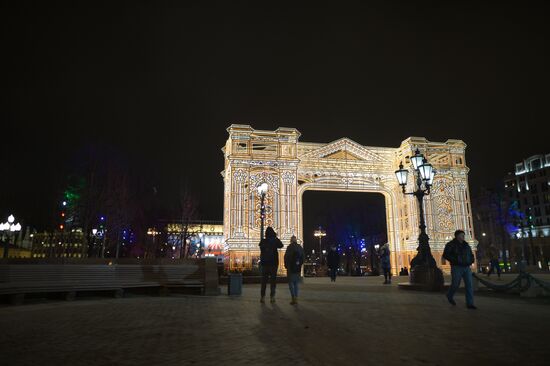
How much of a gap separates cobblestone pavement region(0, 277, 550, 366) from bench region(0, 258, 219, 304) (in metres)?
1.09

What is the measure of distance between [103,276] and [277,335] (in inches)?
317

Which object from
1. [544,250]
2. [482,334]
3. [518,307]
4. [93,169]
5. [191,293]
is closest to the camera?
[482,334]

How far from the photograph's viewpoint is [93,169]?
3244 cm

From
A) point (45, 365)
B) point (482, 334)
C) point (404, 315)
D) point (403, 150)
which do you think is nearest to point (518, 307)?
point (404, 315)

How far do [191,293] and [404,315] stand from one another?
8557 millimetres

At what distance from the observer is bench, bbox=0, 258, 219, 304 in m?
10.7

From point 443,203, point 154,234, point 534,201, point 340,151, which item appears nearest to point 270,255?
point 340,151

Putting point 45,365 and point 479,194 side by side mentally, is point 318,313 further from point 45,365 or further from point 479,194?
point 479,194

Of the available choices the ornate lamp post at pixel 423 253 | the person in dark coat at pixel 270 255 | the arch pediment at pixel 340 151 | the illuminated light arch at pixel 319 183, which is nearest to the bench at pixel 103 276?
the person in dark coat at pixel 270 255

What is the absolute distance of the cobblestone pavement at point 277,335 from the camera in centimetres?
485

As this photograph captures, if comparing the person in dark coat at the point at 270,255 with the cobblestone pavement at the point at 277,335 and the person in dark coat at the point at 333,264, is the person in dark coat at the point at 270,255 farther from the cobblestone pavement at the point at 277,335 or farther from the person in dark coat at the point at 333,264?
the person in dark coat at the point at 333,264

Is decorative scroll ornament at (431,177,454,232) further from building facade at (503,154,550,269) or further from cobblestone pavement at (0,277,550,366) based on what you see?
building facade at (503,154,550,269)

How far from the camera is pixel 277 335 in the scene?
20.5 ft

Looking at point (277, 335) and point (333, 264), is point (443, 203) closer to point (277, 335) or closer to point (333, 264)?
point (333, 264)
